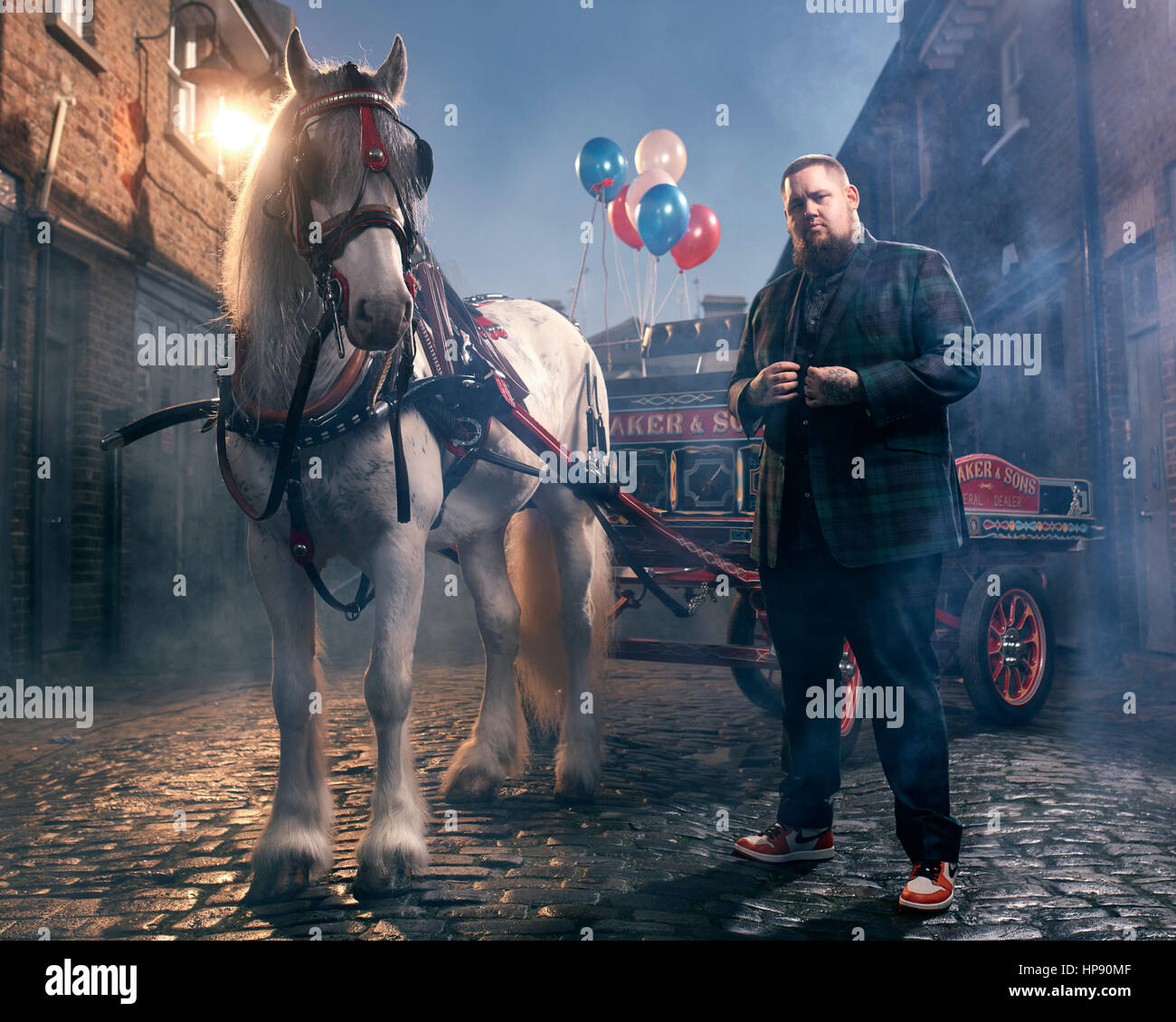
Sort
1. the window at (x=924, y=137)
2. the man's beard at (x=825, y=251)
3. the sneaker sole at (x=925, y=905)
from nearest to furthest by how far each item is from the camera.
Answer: the sneaker sole at (x=925, y=905), the man's beard at (x=825, y=251), the window at (x=924, y=137)

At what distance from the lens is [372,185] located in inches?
90.9

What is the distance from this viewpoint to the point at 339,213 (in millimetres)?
2277

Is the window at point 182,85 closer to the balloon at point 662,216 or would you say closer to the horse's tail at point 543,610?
the balloon at point 662,216

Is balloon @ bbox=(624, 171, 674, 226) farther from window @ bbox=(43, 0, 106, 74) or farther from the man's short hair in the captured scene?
the man's short hair

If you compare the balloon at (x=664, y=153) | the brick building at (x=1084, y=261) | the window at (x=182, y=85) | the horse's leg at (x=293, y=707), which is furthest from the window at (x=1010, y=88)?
the horse's leg at (x=293, y=707)

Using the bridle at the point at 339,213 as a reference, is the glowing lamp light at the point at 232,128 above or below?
above

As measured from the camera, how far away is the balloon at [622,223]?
394 inches

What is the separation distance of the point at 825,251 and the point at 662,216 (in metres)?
6.68

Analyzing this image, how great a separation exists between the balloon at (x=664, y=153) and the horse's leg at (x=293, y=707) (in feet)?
29.2

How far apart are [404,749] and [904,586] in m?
1.63

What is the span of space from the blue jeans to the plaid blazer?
0.31 ft

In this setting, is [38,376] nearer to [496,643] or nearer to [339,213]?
[496,643]

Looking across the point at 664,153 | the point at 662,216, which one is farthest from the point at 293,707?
the point at 664,153

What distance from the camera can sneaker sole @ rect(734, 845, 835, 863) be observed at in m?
2.77
